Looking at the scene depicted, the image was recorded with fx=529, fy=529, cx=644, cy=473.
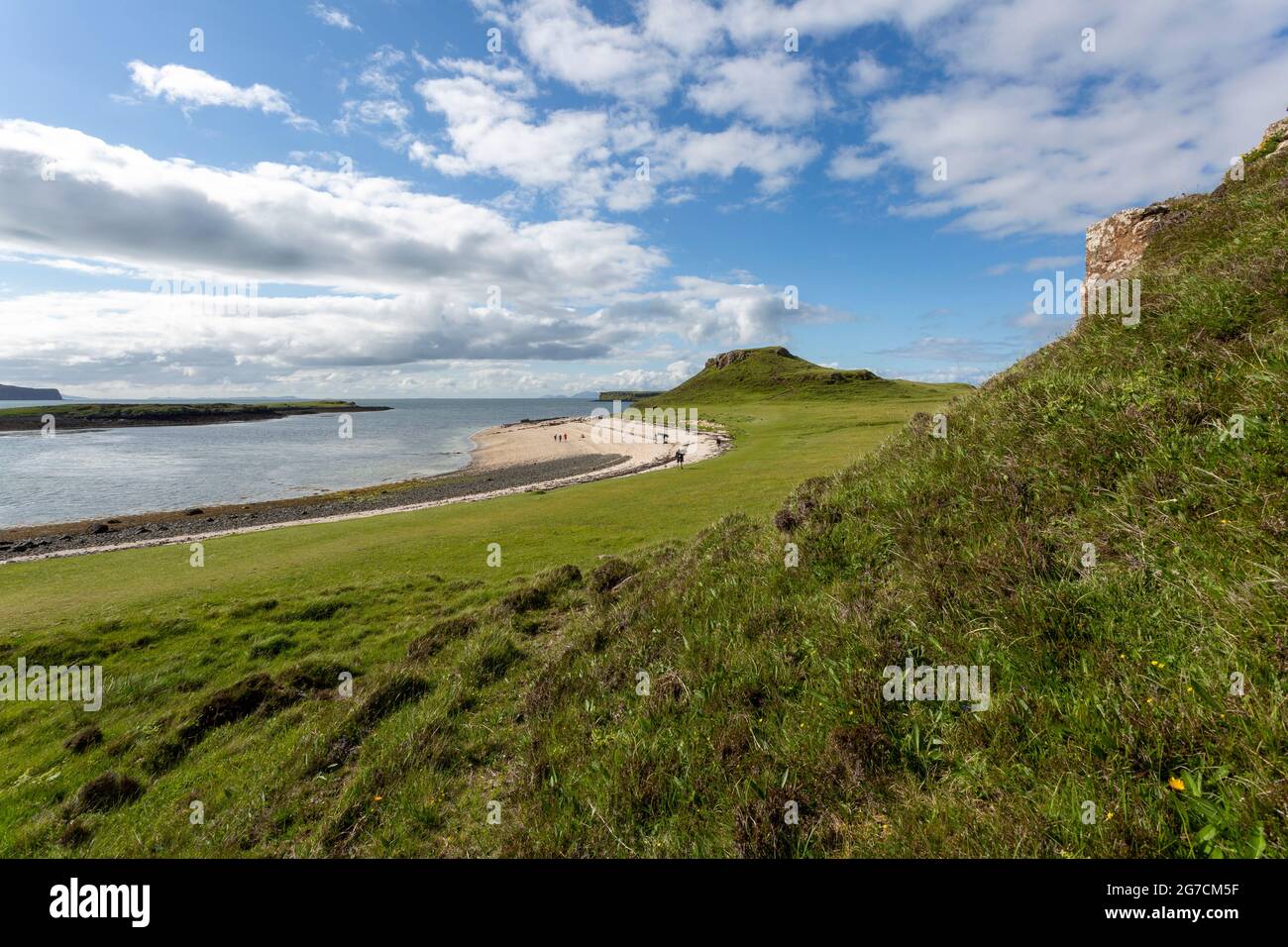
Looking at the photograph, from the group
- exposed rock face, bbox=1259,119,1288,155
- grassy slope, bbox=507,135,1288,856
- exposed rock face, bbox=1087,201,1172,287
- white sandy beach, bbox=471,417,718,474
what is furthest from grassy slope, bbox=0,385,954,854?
white sandy beach, bbox=471,417,718,474

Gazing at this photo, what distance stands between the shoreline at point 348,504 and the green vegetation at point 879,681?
101ft

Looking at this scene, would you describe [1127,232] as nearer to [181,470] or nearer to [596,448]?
[596,448]

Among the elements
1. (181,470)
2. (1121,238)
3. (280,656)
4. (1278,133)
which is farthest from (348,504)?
(1278,133)

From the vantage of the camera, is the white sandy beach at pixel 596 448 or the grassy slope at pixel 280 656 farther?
the white sandy beach at pixel 596 448

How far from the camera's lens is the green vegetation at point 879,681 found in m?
3.53

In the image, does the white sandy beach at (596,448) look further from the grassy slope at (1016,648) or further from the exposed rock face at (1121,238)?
the grassy slope at (1016,648)

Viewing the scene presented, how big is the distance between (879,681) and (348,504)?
50904 millimetres

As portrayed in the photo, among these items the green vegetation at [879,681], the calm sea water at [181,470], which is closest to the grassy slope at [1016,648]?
the green vegetation at [879,681]

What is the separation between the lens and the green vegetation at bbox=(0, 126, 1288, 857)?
11.6 feet

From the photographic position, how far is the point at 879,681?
507 centimetres

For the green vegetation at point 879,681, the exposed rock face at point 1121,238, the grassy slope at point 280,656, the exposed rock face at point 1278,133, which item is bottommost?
the grassy slope at point 280,656

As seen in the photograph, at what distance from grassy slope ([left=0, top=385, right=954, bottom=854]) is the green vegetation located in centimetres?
Result: 7
